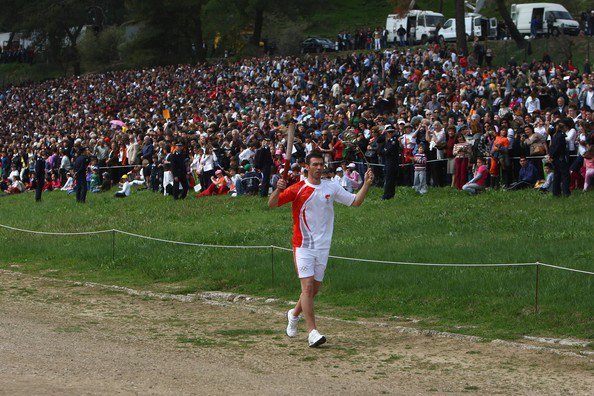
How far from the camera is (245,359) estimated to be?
11.7 meters

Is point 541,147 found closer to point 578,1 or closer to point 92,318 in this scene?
point 92,318

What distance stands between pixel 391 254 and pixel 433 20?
144ft

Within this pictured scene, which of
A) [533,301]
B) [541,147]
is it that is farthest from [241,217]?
[533,301]

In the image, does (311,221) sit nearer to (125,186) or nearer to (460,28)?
(125,186)

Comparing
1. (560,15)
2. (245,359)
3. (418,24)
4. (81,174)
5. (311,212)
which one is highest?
(418,24)

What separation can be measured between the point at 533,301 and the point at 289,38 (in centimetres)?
5401

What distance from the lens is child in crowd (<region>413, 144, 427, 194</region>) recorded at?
84.5 feet

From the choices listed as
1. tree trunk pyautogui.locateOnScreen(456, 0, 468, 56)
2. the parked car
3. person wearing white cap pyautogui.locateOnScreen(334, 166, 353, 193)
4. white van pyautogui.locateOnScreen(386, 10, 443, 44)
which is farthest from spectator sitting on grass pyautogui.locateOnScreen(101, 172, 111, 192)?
the parked car

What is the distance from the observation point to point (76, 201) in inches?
1388

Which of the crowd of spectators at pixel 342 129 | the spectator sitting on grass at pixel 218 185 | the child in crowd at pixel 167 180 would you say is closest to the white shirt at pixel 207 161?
the crowd of spectators at pixel 342 129

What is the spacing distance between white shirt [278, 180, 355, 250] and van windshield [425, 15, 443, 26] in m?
49.3

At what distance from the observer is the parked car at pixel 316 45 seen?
212 ft

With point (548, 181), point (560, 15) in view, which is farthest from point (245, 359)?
point (560, 15)

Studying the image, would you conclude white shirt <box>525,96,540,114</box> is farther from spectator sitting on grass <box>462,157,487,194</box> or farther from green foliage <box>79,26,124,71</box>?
green foliage <box>79,26,124,71</box>
